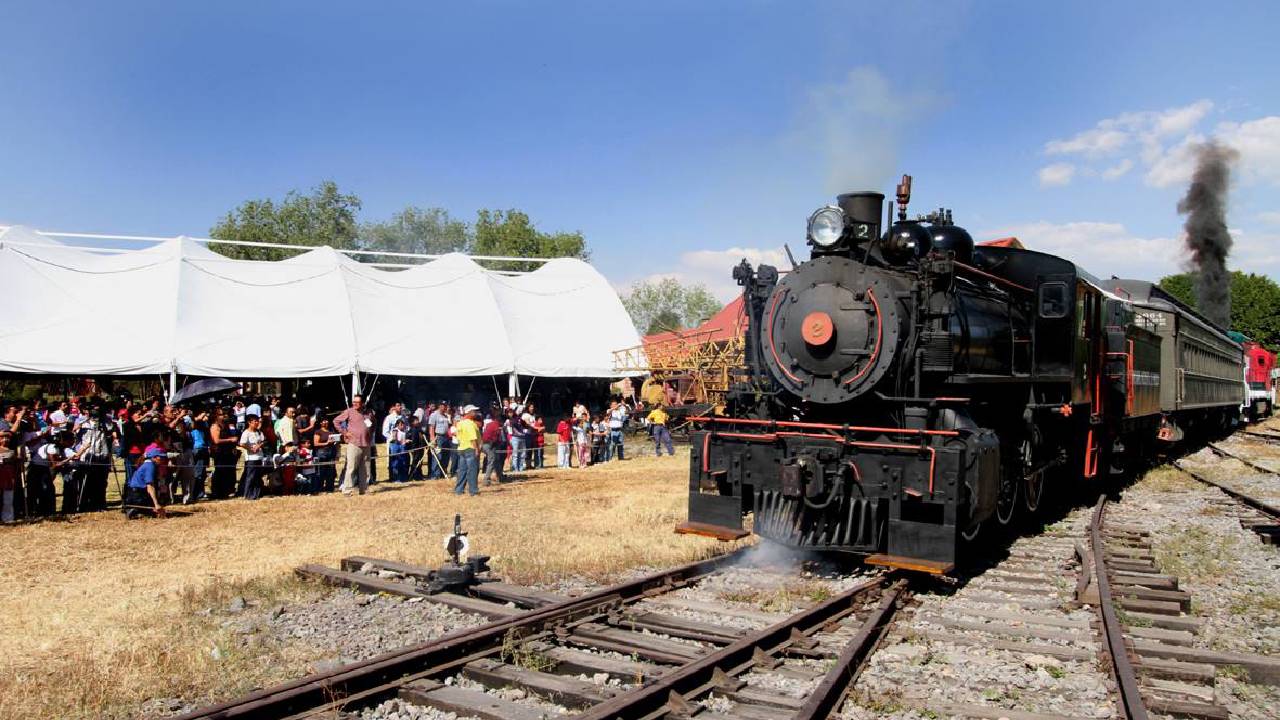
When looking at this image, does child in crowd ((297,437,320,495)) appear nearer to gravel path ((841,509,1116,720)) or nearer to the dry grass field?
the dry grass field

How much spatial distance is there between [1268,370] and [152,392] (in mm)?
47916

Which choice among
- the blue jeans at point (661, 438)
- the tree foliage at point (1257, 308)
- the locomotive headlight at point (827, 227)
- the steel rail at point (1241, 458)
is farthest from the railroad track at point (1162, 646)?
the tree foliage at point (1257, 308)

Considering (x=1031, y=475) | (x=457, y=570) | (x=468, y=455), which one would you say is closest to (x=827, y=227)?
(x=1031, y=475)

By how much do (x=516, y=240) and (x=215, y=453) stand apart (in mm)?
50456

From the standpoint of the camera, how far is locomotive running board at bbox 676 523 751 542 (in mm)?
8875

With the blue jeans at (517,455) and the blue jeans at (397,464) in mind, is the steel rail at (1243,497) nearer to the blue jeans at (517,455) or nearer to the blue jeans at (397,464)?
the blue jeans at (517,455)

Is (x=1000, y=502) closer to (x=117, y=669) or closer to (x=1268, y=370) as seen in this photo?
(x=117, y=669)

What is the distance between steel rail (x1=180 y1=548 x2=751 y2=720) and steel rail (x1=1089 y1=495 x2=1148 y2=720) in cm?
361

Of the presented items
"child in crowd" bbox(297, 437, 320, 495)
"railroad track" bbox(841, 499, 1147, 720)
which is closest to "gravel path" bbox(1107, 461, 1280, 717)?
"railroad track" bbox(841, 499, 1147, 720)

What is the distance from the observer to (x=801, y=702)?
513cm

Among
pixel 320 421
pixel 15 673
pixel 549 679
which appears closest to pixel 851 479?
pixel 549 679

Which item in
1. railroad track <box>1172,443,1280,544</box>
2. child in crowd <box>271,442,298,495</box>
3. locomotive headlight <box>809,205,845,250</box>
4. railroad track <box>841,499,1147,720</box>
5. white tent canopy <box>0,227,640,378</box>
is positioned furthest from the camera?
white tent canopy <box>0,227,640,378</box>

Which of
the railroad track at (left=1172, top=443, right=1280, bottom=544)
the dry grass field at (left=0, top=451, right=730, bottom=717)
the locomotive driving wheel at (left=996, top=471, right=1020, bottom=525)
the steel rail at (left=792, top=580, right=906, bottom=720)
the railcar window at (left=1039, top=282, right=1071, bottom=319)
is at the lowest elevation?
the dry grass field at (left=0, top=451, right=730, bottom=717)

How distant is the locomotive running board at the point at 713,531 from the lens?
8.88 m
